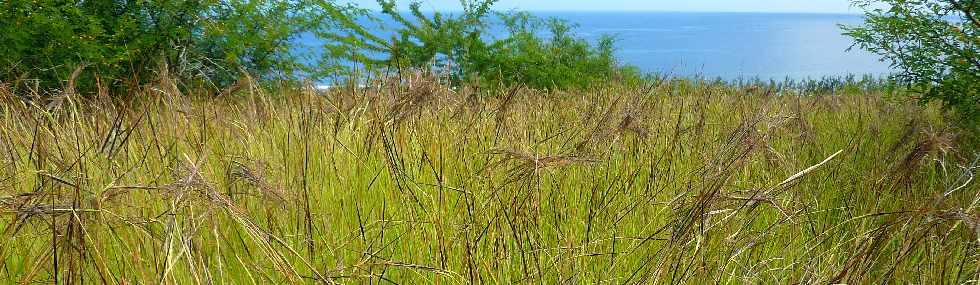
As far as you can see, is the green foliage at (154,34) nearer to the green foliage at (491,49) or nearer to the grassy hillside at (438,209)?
the green foliage at (491,49)

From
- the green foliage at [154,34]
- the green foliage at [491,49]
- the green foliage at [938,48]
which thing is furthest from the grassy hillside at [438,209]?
the green foliage at [491,49]

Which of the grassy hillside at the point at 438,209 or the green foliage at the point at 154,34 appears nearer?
the grassy hillside at the point at 438,209

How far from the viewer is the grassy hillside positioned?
144 cm

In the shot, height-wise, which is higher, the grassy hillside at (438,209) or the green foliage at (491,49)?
the grassy hillside at (438,209)

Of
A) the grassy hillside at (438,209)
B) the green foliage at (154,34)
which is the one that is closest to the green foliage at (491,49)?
the green foliage at (154,34)

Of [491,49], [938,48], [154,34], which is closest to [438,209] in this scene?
[938,48]

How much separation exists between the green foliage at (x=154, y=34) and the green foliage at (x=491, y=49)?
1759 mm

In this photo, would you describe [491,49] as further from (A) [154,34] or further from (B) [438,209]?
(B) [438,209]

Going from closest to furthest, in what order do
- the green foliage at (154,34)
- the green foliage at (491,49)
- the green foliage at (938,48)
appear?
the green foliage at (938,48)
the green foliage at (154,34)
the green foliage at (491,49)

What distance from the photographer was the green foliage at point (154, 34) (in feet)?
19.3

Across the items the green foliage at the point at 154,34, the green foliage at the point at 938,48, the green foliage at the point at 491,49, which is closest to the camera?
the green foliage at the point at 938,48

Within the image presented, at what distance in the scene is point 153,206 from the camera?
2.02 metres

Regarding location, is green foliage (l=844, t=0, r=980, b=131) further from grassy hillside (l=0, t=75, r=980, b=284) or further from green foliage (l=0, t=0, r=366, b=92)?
green foliage (l=0, t=0, r=366, b=92)

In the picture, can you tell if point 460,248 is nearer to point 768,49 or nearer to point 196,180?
point 196,180
